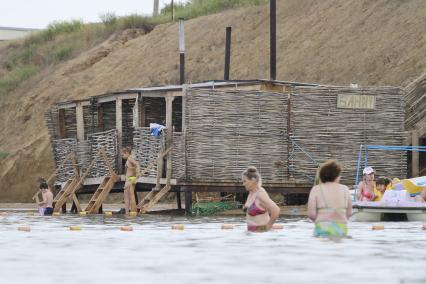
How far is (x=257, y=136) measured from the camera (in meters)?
25.6

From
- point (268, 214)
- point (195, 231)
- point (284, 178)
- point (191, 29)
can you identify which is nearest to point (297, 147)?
point (284, 178)

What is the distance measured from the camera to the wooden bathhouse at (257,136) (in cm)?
2530

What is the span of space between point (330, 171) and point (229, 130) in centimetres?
1226

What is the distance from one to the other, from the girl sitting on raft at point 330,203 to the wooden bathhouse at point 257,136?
11.8 meters

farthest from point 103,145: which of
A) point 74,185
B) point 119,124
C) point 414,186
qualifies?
point 414,186

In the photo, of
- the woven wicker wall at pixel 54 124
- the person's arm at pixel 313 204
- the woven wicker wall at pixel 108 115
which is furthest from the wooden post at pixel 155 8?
the person's arm at pixel 313 204

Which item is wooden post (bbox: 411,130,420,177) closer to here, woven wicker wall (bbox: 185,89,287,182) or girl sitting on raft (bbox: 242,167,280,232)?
woven wicker wall (bbox: 185,89,287,182)

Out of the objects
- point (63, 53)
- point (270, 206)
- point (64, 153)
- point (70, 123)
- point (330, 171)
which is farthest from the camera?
point (63, 53)

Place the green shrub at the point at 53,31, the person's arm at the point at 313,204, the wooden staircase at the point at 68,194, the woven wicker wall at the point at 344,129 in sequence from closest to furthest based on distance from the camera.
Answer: the person's arm at the point at 313,204 < the woven wicker wall at the point at 344,129 < the wooden staircase at the point at 68,194 < the green shrub at the point at 53,31

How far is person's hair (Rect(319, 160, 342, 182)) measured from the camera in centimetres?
1315

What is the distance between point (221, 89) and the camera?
2566cm

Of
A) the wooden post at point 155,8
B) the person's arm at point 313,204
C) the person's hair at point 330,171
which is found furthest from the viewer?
the wooden post at point 155,8

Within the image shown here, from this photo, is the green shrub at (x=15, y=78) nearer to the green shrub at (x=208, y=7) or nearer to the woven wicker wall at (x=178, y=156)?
the green shrub at (x=208, y=7)

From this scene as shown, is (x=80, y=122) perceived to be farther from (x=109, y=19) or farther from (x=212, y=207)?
(x=109, y=19)
